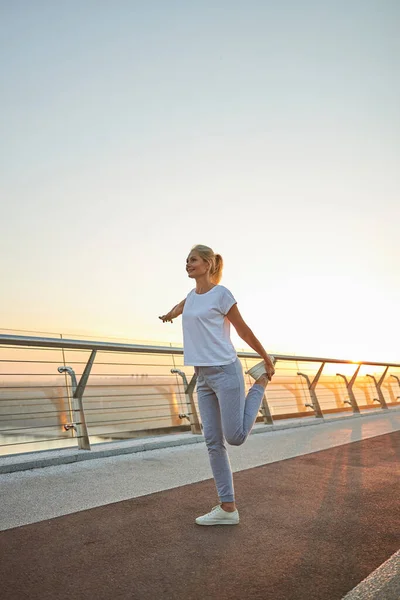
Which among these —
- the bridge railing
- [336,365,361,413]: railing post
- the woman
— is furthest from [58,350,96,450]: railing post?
[336,365,361,413]: railing post

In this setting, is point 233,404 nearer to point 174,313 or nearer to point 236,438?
point 236,438

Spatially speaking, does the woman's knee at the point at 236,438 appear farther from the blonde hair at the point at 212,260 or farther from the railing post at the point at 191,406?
the railing post at the point at 191,406

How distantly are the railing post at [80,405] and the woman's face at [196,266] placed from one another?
251cm

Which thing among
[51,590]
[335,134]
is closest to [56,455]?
[51,590]

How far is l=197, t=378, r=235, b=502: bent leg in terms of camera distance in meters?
2.72

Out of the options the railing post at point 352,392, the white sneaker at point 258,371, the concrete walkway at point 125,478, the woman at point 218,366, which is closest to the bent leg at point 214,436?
the woman at point 218,366

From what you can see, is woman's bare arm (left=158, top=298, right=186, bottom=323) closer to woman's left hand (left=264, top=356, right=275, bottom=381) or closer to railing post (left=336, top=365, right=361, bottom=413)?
woman's left hand (left=264, top=356, right=275, bottom=381)

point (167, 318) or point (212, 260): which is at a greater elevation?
point (212, 260)

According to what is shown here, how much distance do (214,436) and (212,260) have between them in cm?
100

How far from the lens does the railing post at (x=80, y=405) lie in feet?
16.0

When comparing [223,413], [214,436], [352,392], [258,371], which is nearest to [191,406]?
[258,371]

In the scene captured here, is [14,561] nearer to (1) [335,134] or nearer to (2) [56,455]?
(2) [56,455]

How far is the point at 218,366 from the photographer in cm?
270

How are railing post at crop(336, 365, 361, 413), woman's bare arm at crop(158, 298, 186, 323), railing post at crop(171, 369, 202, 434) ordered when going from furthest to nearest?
railing post at crop(336, 365, 361, 413), railing post at crop(171, 369, 202, 434), woman's bare arm at crop(158, 298, 186, 323)
